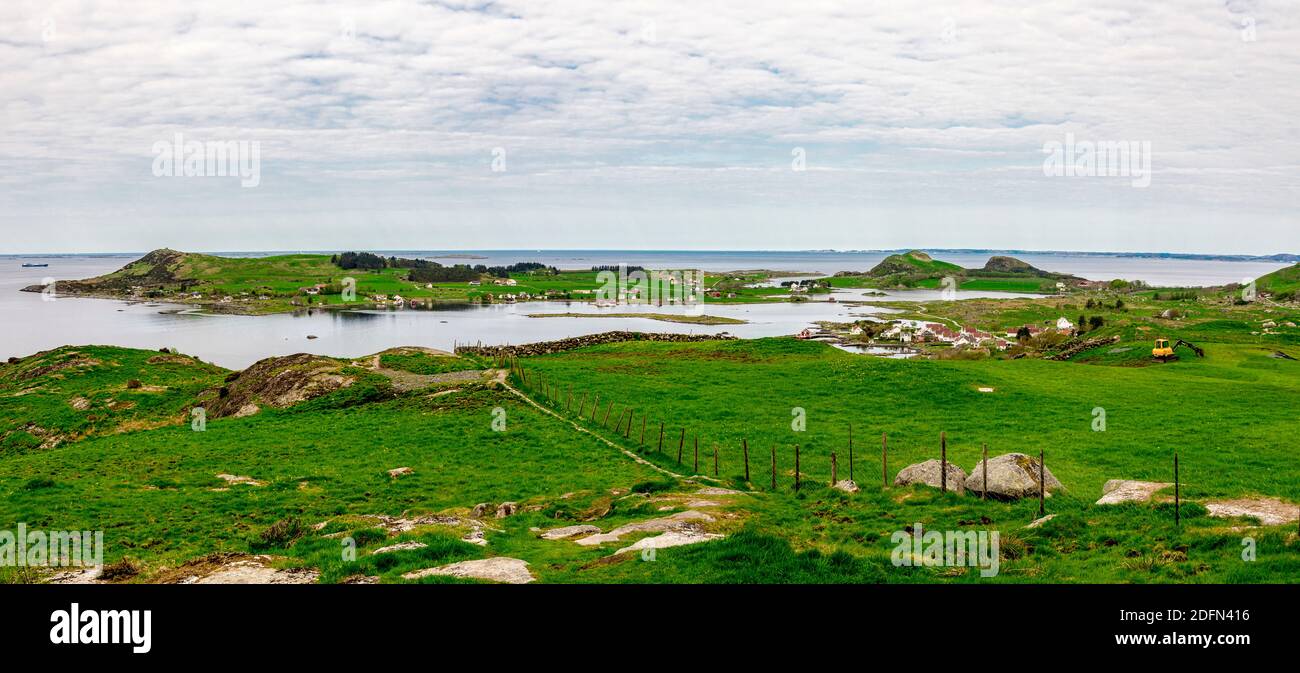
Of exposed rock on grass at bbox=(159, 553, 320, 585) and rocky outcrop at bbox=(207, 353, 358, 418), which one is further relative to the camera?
rocky outcrop at bbox=(207, 353, 358, 418)

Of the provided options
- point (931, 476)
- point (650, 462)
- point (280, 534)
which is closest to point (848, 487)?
point (931, 476)

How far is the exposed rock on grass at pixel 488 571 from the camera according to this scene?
541 inches

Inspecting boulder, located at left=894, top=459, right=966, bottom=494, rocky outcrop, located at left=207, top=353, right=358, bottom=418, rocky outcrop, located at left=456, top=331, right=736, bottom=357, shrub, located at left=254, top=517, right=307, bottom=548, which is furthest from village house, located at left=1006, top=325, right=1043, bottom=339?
shrub, located at left=254, top=517, right=307, bottom=548

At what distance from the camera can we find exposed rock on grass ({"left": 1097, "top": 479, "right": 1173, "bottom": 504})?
18.0 meters

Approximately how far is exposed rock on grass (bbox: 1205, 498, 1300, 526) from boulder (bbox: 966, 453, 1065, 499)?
13.7 ft

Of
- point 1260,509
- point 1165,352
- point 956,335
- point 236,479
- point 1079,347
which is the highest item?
point 1165,352

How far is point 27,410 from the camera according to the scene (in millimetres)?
43531

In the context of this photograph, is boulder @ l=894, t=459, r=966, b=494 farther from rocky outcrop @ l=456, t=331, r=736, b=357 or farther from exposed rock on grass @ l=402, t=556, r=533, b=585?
rocky outcrop @ l=456, t=331, r=736, b=357

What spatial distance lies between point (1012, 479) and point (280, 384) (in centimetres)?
4353

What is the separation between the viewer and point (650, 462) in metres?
32.6

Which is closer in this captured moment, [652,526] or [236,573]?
[236,573]

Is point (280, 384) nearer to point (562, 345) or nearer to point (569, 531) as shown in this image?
point (569, 531)

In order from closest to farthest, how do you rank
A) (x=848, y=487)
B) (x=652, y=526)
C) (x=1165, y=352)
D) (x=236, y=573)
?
(x=236, y=573) < (x=652, y=526) < (x=848, y=487) < (x=1165, y=352)

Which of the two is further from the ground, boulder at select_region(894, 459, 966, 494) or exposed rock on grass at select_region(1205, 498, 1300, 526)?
exposed rock on grass at select_region(1205, 498, 1300, 526)
